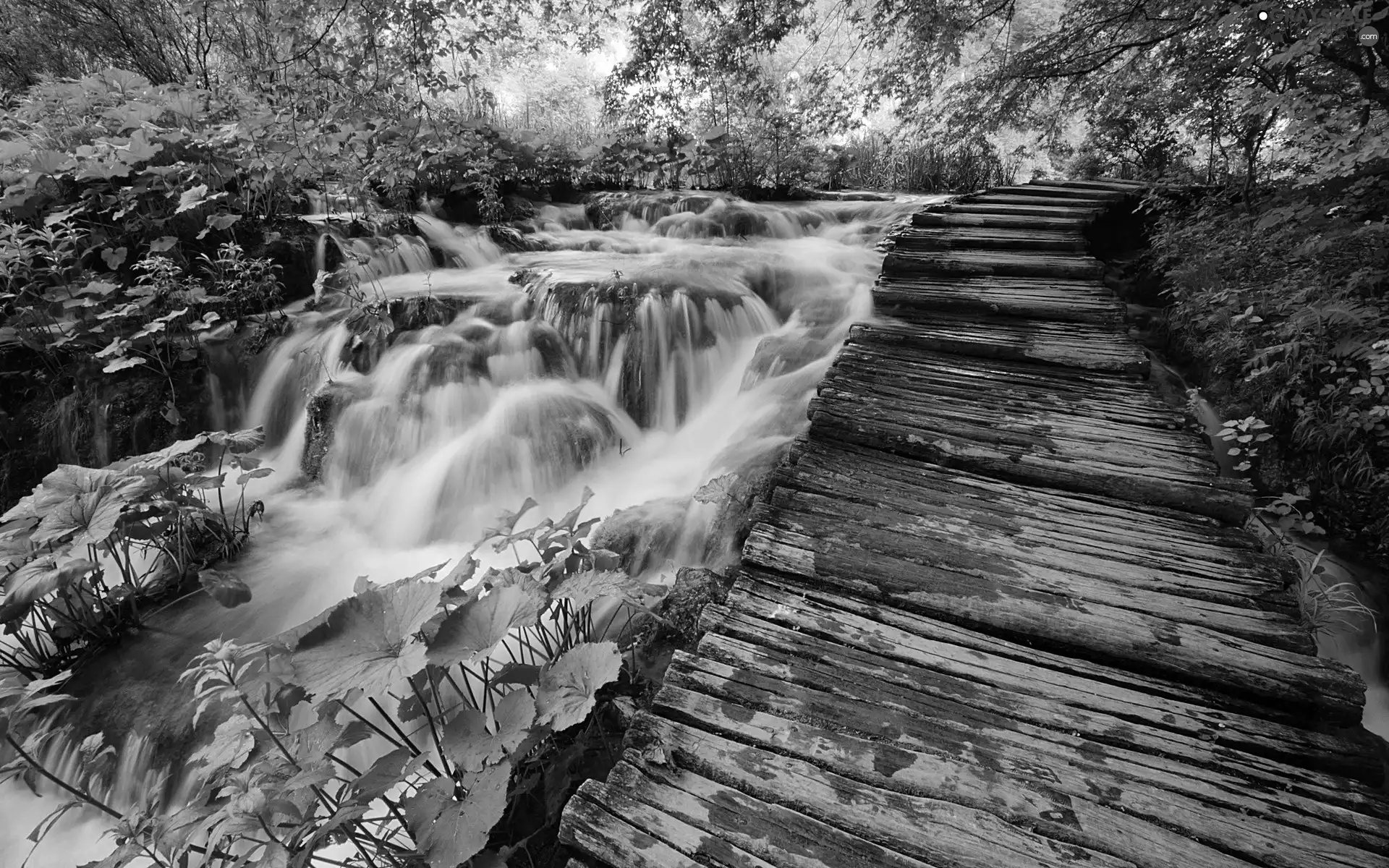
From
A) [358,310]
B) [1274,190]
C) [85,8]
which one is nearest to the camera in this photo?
[1274,190]

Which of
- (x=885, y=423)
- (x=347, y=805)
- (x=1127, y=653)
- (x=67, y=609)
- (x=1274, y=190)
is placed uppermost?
(x=1274, y=190)

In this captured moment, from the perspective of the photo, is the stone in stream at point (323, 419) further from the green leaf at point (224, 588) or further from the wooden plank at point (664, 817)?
the wooden plank at point (664, 817)

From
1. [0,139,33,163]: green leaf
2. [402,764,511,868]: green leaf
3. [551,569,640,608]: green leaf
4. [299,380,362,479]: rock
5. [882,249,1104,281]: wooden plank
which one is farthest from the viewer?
[0,139,33,163]: green leaf

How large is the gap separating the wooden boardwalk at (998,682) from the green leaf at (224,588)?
2.52 m

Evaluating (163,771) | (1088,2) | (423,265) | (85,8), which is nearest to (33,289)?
(423,265)

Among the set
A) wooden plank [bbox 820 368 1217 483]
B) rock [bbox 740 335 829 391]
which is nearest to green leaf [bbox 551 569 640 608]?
wooden plank [bbox 820 368 1217 483]

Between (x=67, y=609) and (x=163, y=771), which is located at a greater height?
(x=67, y=609)

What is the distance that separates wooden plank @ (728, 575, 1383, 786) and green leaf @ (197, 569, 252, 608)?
2531 mm

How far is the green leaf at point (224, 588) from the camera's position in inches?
107

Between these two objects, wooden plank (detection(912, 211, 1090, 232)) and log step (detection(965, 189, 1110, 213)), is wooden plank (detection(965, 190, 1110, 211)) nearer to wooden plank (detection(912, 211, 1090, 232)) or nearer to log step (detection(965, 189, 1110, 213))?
log step (detection(965, 189, 1110, 213))

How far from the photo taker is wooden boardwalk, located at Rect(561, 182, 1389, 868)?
111cm

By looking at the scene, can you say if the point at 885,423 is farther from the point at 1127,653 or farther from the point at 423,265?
the point at 423,265

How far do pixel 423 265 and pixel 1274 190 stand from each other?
7.72m

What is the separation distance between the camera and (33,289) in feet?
14.6
